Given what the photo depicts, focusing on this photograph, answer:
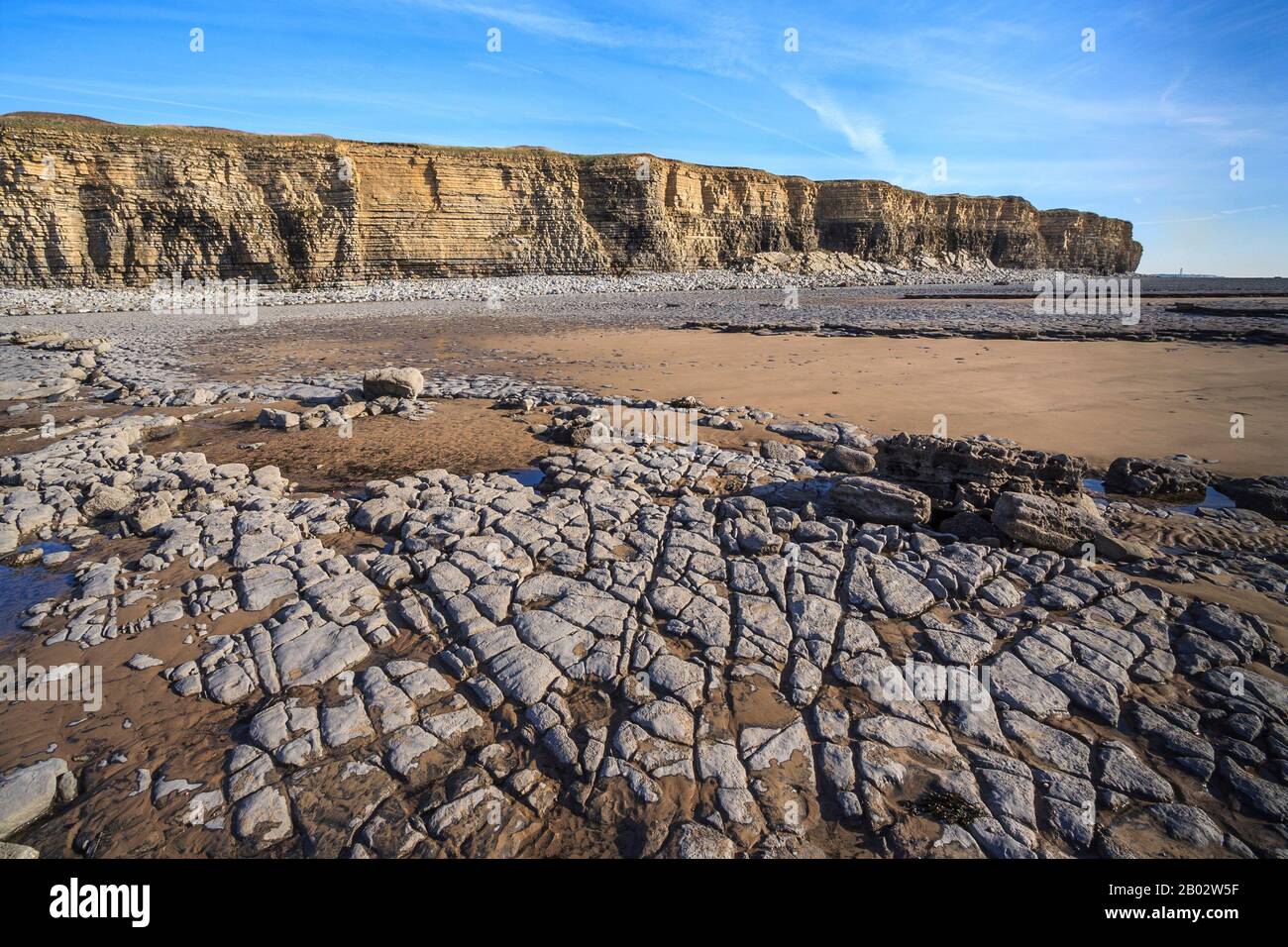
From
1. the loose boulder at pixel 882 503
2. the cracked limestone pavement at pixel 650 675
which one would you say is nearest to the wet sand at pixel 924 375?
the cracked limestone pavement at pixel 650 675

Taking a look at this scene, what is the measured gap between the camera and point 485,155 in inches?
1455

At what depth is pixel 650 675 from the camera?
3.15m

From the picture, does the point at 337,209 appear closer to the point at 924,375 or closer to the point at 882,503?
the point at 924,375

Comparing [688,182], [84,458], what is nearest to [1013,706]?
[84,458]

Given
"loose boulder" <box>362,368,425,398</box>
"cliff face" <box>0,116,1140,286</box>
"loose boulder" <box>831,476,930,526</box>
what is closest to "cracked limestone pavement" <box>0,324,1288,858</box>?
"loose boulder" <box>831,476,930,526</box>

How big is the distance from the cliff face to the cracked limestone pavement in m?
34.5

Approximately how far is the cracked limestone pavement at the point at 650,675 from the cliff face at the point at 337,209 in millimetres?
34470

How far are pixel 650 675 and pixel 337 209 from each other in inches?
1539

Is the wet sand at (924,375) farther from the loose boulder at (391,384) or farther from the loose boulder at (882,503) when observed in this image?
the loose boulder at (882,503)

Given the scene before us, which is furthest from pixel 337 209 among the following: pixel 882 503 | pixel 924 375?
pixel 882 503

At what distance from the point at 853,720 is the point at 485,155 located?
4190cm

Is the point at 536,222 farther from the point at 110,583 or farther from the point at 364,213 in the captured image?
the point at 110,583

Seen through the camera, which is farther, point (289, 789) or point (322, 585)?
point (322, 585)

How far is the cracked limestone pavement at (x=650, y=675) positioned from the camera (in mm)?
2359
